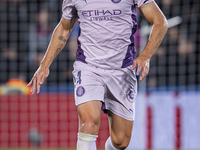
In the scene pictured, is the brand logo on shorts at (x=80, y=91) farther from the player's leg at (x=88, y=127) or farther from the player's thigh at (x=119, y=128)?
the player's thigh at (x=119, y=128)

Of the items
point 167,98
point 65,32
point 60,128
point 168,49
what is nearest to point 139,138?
point 167,98

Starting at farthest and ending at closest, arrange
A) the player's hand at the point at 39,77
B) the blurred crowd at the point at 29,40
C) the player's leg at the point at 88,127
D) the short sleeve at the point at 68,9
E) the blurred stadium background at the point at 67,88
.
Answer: the blurred crowd at the point at 29,40 < the blurred stadium background at the point at 67,88 < the short sleeve at the point at 68,9 < the player's hand at the point at 39,77 < the player's leg at the point at 88,127

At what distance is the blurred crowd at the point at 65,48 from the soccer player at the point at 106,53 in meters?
4.46

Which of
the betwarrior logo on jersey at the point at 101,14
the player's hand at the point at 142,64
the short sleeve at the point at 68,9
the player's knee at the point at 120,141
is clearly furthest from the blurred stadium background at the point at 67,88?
the player's hand at the point at 142,64

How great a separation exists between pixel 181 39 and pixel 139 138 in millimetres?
Result: 2538

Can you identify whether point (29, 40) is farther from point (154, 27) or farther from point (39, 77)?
point (154, 27)

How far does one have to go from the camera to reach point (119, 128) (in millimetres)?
4508

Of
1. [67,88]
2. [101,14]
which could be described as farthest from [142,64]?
[67,88]

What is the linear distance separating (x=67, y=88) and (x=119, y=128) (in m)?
3.97

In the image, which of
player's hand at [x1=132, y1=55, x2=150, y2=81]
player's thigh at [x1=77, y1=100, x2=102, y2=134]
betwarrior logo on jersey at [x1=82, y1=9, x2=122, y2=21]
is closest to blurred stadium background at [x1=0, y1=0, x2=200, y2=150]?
betwarrior logo on jersey at [x1=82, y1=9, x2=122, y2=21]

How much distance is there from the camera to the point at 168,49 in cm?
961

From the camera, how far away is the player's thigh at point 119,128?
4488mm

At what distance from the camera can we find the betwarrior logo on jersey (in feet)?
13.8

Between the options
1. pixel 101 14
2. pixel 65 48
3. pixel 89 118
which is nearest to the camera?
pixel 89 118
